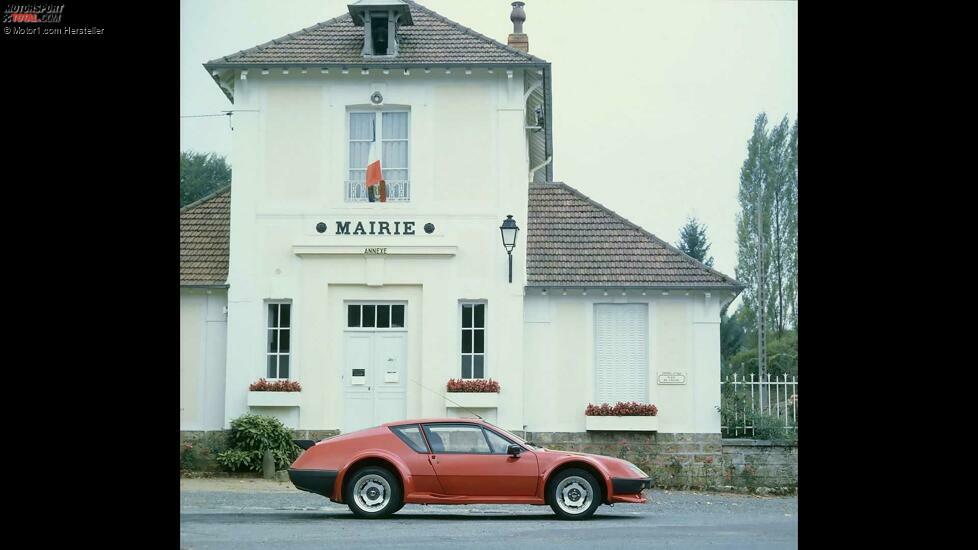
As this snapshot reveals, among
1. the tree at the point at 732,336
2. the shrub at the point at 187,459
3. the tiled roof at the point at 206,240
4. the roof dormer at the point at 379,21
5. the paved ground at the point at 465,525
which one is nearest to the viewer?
the paved ground at the point at 465,525

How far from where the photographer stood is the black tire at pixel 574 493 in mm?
10859

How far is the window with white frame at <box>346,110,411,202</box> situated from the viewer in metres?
15.3

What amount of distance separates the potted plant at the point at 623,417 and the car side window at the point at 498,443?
4027mm

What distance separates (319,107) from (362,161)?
883 millimetres

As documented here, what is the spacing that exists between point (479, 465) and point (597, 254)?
5278 mm

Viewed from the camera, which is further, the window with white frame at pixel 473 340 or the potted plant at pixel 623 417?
the window with white frame at pixel 473 340

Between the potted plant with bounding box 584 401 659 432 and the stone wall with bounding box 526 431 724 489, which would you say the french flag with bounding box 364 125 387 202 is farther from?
the stone wall with bounding box 526 431 724 489

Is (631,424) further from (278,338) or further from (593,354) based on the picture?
(278,338)

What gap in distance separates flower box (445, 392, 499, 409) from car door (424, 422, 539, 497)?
4.05 meters

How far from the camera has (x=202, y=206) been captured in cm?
1631

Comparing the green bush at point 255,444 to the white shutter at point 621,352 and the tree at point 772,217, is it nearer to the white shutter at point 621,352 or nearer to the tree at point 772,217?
the white shutter at point 621,352

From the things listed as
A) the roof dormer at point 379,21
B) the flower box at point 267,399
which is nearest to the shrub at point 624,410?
the flower box at point 267,399
